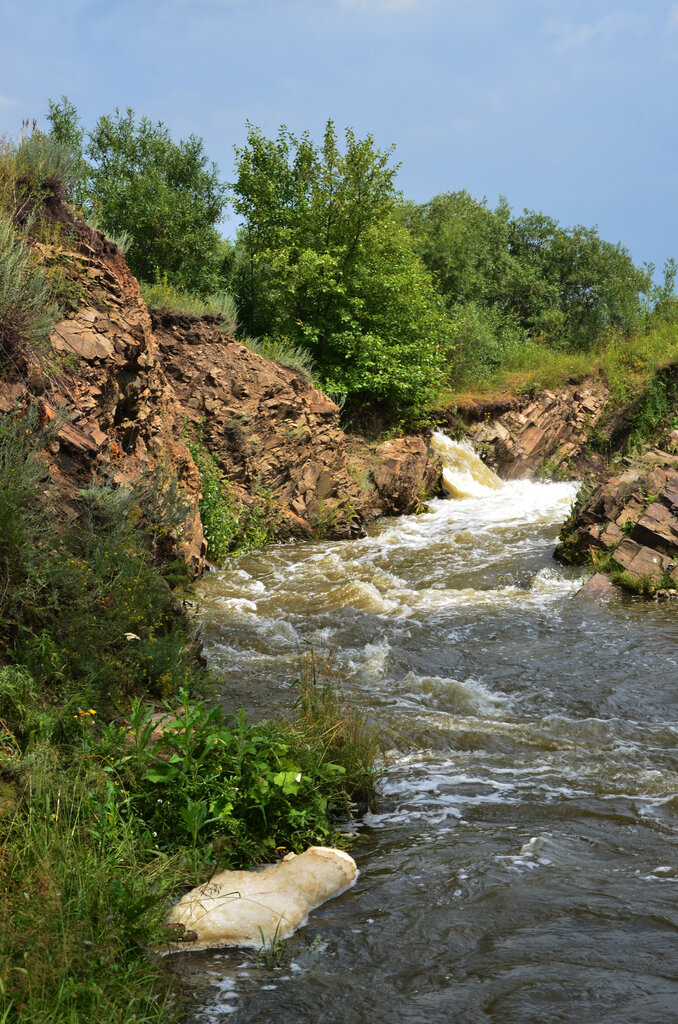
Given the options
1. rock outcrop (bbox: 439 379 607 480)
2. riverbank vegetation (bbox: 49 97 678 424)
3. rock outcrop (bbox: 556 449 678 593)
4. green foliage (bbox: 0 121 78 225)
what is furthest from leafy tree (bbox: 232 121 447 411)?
green foliage (bbox: 0 121 78 225)

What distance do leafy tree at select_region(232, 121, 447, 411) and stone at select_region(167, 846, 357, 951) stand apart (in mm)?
14107

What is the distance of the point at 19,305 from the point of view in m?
6.71

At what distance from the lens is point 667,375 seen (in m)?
20.2

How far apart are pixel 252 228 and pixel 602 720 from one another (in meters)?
16.0

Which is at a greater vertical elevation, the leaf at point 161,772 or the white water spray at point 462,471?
the white water spray at point 462,471

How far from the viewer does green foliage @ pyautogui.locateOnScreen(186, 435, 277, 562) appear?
40.1 feet

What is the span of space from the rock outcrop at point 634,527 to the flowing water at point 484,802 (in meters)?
0.66

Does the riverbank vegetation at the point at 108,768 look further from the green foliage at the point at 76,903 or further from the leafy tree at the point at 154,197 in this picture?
the leafy tree at the point at 154,197

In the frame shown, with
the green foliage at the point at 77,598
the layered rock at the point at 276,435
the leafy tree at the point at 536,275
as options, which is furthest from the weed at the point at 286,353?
the leafy tree at the point at 536,275

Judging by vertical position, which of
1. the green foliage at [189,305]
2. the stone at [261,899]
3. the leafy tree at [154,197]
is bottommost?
the stone at [261,899]

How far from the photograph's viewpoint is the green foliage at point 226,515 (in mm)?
12227

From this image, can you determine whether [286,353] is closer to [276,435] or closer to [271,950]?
[276,435]

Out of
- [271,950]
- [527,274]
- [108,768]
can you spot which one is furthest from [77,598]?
[527,274]

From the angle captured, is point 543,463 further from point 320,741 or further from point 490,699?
point 320,741
